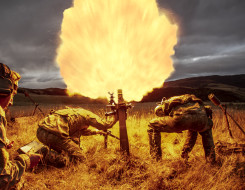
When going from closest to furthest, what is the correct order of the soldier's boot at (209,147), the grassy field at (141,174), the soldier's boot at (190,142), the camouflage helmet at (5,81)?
the camouflage helmet at (5,81) < the grassy field at (141,174) < the soldier's boot at (209,147) < the soldier's boot at (190,142)

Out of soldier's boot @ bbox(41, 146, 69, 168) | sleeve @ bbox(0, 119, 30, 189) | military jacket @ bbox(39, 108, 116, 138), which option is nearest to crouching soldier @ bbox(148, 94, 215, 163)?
military jacket @ bbox(39, 108, 116, 138)

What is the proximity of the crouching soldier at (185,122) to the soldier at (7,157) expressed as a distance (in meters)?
2.98

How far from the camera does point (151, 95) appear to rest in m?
41.4

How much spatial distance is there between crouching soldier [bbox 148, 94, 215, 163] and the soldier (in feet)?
9.77

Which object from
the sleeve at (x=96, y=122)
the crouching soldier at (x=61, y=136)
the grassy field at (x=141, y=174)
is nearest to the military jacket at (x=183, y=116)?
the grassy field at (x=141, y=174)

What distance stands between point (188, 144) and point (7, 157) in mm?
4446

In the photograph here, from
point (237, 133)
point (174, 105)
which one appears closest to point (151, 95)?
point (237, 133)

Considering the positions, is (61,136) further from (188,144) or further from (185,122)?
(188,144)

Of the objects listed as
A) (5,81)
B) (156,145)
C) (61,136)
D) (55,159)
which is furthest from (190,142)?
(5,81)

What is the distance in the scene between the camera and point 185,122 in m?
4.46

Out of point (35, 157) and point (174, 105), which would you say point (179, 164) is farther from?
point (35, 157)

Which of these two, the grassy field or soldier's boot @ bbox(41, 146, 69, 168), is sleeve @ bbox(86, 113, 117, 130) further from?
soldier's boot @ bbox(41, 146, 69, 168)

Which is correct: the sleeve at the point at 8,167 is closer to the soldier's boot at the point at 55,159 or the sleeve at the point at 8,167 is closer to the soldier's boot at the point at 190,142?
the soldier's boot at the point at 55,159

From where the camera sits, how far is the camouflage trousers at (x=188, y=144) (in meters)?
4.63
